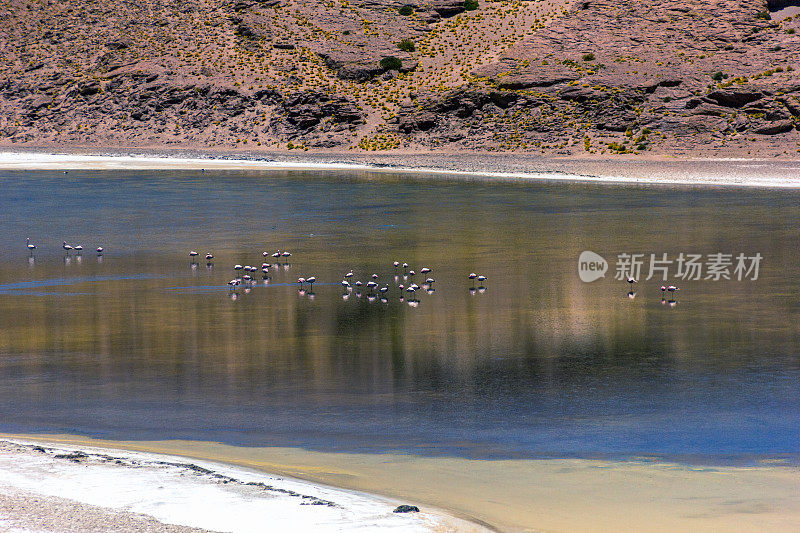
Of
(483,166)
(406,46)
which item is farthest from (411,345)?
(406,46)

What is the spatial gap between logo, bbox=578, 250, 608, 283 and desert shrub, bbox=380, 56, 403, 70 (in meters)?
66.4

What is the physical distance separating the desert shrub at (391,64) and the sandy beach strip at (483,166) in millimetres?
19757

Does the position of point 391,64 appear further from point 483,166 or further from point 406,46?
point 483,166

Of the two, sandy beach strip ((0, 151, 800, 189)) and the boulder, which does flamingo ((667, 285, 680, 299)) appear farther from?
the boulder

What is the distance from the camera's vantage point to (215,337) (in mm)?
11984

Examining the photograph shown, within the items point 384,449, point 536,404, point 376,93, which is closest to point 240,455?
point 384,449

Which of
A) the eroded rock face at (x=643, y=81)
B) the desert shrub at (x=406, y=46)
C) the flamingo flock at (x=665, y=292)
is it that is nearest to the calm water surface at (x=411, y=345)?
the flamingo flock at (x=665, y=292)

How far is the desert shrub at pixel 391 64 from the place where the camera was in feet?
275

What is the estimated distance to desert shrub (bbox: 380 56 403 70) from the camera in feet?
275

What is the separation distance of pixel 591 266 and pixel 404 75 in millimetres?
67523

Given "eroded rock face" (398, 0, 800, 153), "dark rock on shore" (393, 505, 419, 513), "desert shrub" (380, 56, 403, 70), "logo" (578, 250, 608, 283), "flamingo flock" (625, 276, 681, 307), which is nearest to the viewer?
"dark rock on shore" (393, 505, 419, 513)

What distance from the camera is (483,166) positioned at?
53156 mm

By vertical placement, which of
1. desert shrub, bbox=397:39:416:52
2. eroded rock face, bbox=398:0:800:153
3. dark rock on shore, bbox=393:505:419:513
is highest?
desert shrub, bbox=397:39:416:52

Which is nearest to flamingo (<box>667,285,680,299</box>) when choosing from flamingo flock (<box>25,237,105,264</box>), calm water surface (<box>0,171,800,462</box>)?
calm water surface (<box>0,171,800,462</box>)
